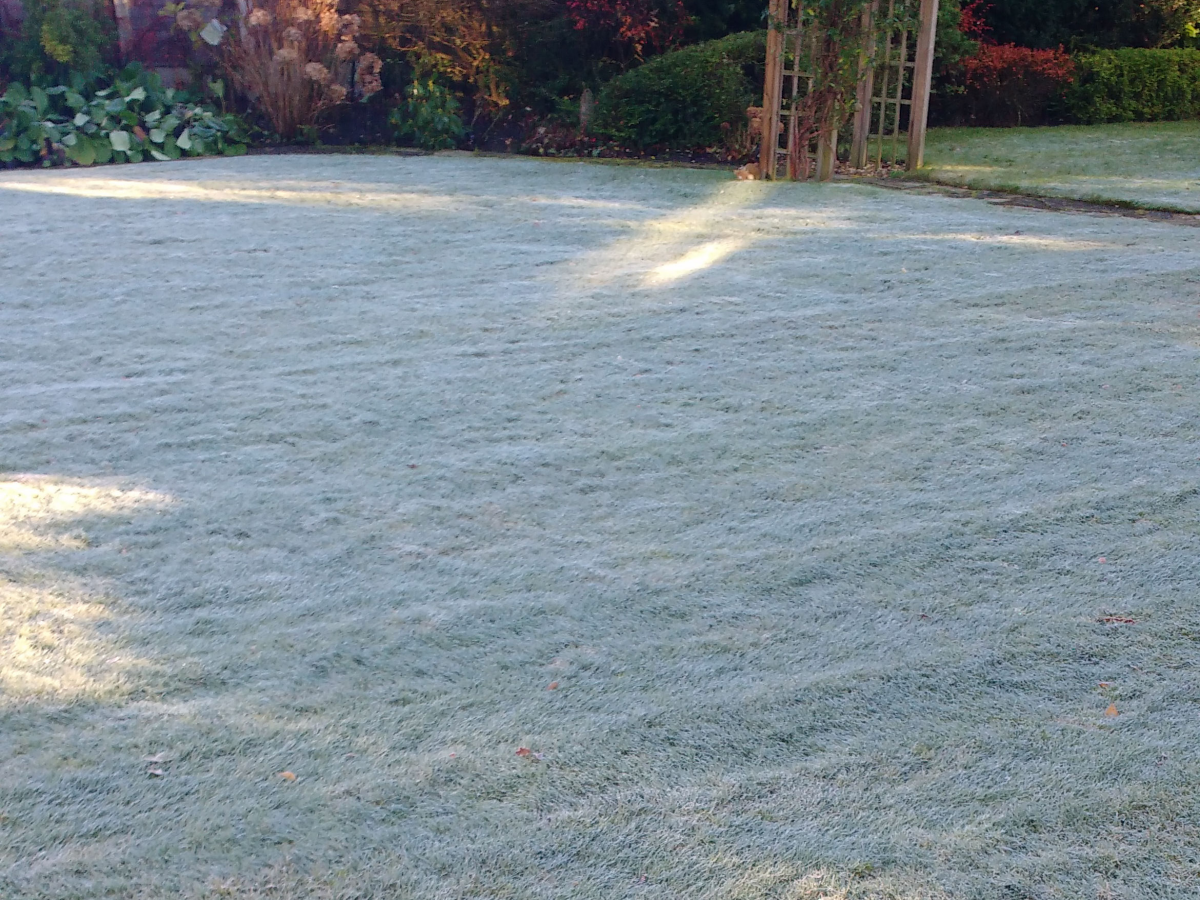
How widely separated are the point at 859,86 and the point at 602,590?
23.3 ft

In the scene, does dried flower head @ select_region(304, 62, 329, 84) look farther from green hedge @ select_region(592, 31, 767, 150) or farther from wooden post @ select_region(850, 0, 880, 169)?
wooden post @ select_region(850, 0, 880, 169)

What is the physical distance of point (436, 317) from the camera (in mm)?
4766

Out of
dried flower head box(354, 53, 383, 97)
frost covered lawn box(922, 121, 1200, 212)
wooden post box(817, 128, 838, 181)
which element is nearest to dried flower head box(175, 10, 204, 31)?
dried flower head box(354, 53, 383, 97)

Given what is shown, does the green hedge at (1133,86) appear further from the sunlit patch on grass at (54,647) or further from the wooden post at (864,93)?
the sunlit patch on grass at (54,647)

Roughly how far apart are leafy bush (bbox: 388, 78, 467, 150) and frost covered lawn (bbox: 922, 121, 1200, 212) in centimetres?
437

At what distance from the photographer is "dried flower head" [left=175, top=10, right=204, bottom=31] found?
10.5 m

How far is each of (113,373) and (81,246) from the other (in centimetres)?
239

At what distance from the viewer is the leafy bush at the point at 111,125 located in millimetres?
9820

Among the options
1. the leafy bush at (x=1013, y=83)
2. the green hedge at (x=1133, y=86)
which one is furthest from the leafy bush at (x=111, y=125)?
the green hedge at (x=1133, y=86)

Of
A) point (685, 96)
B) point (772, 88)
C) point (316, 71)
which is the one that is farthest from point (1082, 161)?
point (316, 71)

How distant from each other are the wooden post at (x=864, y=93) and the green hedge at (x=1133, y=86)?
17.8ft

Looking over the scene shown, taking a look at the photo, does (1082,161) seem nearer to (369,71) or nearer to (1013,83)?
Answer: (1013,83)

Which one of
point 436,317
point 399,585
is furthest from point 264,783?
point 436,317

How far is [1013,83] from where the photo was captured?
43.3 ft
